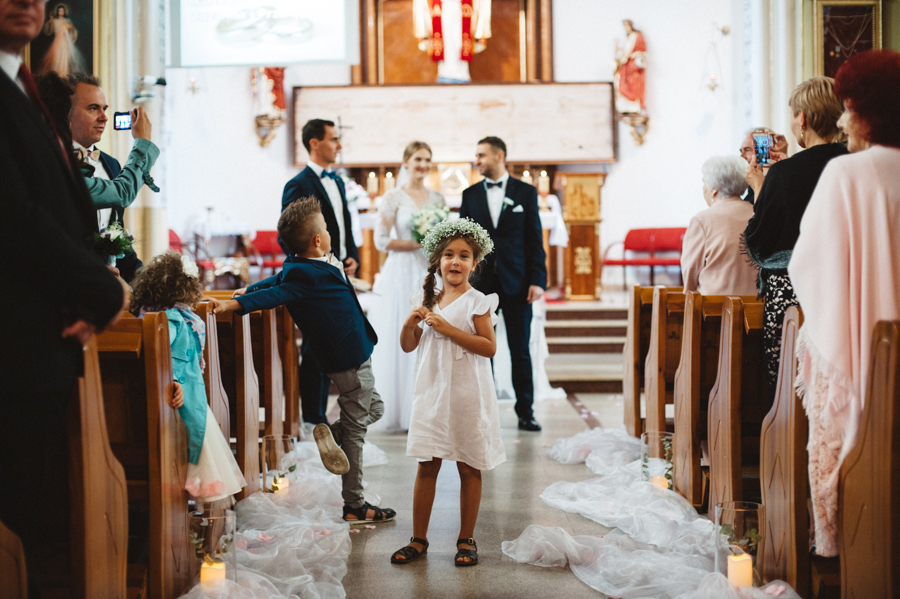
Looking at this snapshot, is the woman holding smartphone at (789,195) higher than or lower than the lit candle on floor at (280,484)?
higher

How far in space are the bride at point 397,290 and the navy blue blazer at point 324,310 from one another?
1.71 meters

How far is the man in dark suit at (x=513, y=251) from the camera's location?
16.0 ft

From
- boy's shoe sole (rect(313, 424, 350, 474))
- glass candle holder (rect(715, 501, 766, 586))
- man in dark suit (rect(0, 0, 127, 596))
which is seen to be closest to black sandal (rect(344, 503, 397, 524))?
boy's shoe sole (rect(313, 424, 350, 474))

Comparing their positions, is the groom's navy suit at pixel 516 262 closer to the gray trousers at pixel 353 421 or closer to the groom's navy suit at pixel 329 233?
the groom's navy suit at pixel 329 233

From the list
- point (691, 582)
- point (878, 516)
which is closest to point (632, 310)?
point (691, 582)

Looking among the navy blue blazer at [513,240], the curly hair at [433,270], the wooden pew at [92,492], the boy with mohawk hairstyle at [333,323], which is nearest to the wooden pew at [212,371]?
the boy with mohawk hairstyle at [333,323]

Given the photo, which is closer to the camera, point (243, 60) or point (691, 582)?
point (691, 582)

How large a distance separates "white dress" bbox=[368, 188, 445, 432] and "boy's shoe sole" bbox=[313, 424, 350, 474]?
1.92 meters

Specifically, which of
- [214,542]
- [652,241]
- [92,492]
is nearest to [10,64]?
[92,492]

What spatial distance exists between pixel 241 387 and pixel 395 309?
5.53 feet

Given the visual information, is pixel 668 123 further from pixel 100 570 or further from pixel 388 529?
pixel 100 570

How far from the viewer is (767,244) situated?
2.65m

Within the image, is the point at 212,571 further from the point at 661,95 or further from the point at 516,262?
the point at 661,95

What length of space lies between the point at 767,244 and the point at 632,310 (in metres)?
1.73
